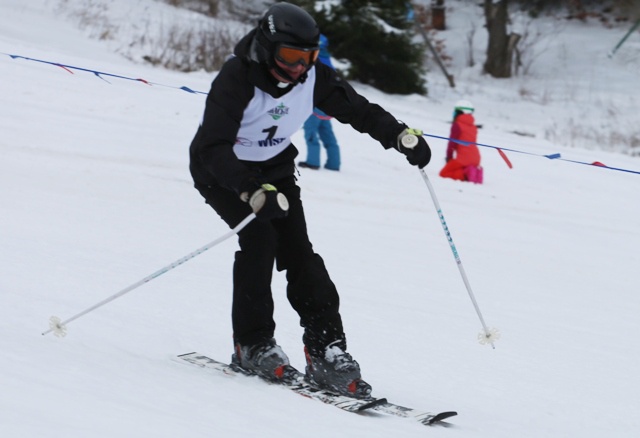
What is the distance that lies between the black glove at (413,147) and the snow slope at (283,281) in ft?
3.32

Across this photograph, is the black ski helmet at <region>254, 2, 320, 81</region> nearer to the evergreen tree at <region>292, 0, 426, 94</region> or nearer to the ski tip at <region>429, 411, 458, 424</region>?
the ski tip at <region>429, 411, 458, 424</region>

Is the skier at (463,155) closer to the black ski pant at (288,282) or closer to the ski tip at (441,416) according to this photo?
the black ski pant at (288,282)

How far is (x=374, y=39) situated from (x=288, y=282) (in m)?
15.2

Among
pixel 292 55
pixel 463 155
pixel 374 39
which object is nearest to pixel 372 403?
pixel 292 55

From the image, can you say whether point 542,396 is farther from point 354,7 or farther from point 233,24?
point 233,24

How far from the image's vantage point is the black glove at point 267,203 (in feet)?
11.4

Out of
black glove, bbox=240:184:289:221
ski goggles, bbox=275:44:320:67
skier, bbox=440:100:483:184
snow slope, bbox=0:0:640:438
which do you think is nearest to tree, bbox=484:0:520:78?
snow slope, bbox=0:0:640:438

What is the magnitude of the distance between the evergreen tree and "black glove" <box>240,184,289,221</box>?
15.1 meters

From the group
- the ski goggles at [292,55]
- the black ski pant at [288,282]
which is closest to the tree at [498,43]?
the black ski pant at [288,282]

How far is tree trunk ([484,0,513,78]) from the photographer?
24344 millimetres

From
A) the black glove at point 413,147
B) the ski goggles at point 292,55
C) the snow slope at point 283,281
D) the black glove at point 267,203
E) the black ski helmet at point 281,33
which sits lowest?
the snow slope at point 283,281

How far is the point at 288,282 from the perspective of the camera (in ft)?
13.2

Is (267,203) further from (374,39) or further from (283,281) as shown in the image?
(374,39)

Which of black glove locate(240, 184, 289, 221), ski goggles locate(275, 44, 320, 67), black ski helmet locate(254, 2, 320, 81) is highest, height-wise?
black ski helmet locate(254, 2, 320, 81)
